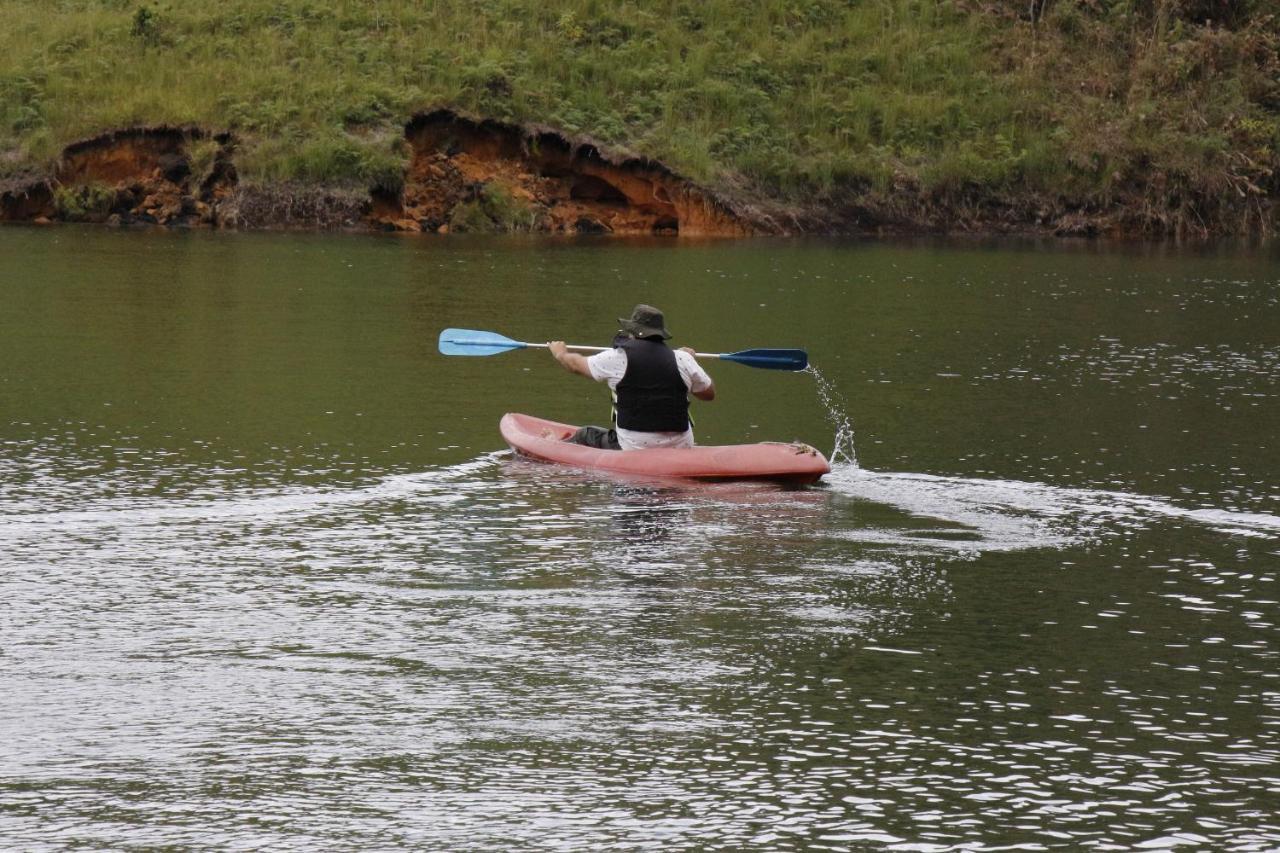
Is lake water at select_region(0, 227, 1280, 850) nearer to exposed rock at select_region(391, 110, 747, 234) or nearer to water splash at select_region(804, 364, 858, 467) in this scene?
water splash at select_region(804, 364, 858, 467)

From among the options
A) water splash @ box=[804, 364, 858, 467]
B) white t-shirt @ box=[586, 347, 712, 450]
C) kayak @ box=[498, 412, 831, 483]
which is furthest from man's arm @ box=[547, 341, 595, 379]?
water splash @ box=[804, 364, 858, 467]

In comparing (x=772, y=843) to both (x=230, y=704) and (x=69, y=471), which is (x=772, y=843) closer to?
(x=230, y=704)

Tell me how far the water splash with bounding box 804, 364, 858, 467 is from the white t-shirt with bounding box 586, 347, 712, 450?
1.21 meters

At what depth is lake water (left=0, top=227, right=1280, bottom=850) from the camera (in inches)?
282

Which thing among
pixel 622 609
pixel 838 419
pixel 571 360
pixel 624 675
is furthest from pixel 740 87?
pixel 624 675

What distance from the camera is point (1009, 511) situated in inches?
512

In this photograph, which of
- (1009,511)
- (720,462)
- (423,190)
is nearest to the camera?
(1009,511)

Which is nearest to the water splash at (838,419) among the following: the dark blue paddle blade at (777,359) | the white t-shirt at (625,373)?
the dark blue paddle blade at (777,359)

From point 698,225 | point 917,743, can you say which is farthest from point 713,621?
point 698,225

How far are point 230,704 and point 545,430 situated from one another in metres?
7.35

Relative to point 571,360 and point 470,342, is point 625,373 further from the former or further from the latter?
point 470,342

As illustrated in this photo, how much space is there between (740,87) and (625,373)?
34.8m

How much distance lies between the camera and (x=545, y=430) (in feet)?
50.8

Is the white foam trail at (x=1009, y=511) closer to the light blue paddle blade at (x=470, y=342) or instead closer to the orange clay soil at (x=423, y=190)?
the light blue paddle blade at (x=470, y=342)
